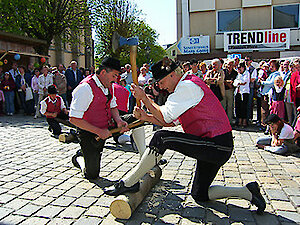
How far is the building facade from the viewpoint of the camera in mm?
17562

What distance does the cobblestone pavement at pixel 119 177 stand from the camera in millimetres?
3062

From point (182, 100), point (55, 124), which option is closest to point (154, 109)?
point (182, 100)

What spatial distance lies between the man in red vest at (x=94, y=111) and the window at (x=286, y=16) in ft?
56.9

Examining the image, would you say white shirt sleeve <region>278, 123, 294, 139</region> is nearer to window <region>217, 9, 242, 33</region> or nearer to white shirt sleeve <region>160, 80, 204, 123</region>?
white shirt sleeve <region>160, 80, 204, 123</region>

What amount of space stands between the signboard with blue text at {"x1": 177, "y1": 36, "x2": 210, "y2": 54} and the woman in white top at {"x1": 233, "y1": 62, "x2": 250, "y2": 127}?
10706 mm

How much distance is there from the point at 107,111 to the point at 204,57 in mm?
15554

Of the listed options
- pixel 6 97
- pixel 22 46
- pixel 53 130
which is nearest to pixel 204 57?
pixel 22 46

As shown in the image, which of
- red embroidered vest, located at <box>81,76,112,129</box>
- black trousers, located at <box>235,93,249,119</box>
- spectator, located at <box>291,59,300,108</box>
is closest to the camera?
red embroidered vest, located at <box>81,76,112,129</box>

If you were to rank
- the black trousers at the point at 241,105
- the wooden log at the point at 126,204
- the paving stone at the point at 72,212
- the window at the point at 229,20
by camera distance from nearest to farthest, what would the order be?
the wooden log at the point at 126,204 → the paving stone at the point at 72,212 → the black trousers at the point at 241,105 → the window at the point at 229,20

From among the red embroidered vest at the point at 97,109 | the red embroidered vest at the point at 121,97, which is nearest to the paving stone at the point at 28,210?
the red embroidered vest at the point at 97,109

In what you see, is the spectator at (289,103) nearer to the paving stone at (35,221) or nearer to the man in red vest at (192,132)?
the man in red vest at (192,132)

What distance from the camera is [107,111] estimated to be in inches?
166

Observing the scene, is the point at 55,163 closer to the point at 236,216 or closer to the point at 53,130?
the point at 53,130

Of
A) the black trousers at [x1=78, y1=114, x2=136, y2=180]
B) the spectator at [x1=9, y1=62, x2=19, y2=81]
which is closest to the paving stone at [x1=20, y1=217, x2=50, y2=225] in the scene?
the black trousers at [x1=78, y1=114, x2=136, y2=180]
